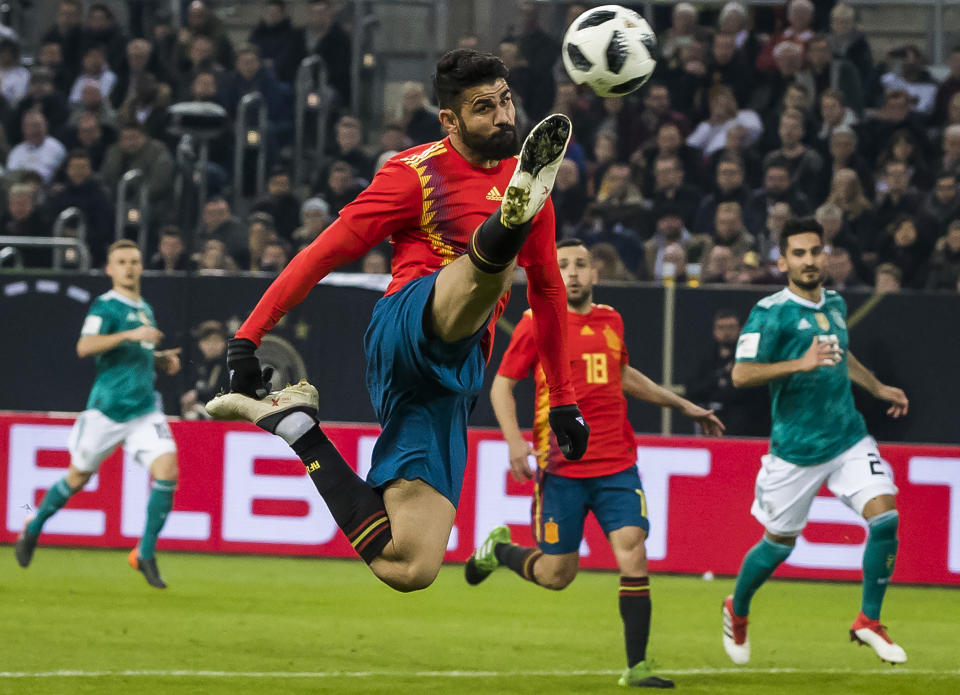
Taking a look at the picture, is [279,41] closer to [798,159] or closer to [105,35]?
[105,35]

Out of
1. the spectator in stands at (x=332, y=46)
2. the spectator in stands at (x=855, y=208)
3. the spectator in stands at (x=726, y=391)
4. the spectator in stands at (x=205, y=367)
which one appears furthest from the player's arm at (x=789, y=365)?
the spectator in stands at (x=332, y=46)

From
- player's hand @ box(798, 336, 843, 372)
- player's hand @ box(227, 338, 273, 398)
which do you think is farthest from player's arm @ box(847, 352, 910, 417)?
player's hand @ box(227, 338, 273, 398)

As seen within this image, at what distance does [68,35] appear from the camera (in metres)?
16.5

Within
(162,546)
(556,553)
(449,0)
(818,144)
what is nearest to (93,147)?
(449,0)

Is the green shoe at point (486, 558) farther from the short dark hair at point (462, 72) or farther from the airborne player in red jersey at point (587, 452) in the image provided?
the short dark hair at point (462, 72)

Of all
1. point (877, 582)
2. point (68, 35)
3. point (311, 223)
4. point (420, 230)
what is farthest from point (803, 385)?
point (68, 35)

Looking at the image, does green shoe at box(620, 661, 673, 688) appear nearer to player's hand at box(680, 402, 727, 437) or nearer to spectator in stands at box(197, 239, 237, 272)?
player's hand at box(680, 402, 727, 437)

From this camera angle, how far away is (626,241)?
1289 centimetres

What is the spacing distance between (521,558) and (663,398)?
3.63 ft

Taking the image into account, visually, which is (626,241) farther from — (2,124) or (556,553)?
(2,124)

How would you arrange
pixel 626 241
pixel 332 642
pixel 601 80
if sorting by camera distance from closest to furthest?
pixel 601 80 → pixel 332 642 → pixel 626 241

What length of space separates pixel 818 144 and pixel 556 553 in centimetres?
761

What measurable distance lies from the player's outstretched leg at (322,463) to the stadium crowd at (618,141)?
6.91 metres

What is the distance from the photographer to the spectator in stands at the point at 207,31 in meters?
16.0
